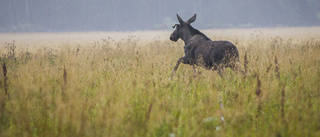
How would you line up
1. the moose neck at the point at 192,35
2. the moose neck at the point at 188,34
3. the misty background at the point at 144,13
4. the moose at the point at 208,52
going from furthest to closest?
the misty background at the point at 144,13
the moose neck at the point at 188,34
the moose neck at the point at 192,35
the moose at the point at 208,52

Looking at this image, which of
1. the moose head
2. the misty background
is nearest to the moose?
the moose head

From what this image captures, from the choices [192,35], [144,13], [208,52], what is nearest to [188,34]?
[192,35]

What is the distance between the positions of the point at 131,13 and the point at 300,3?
3482 inches

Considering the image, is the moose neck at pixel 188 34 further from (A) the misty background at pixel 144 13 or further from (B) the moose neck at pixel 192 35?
(A) the misty background at pixel 144 13

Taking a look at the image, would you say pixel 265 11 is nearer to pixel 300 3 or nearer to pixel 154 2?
pixel 300 3

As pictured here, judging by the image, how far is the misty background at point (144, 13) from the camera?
12000 cm

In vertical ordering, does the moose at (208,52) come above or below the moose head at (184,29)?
below

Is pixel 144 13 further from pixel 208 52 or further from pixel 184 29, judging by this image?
pixel 208 52

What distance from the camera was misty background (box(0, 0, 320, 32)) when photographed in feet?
394

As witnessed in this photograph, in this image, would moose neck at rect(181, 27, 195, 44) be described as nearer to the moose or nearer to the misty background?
the moose

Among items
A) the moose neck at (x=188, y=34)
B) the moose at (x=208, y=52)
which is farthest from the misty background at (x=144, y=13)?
the moose at (x=208, y=52)

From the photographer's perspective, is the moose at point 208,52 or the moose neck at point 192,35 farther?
the moose neck at point 192,35

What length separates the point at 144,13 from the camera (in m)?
134

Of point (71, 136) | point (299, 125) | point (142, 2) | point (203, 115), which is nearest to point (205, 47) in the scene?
point (203, 115)
